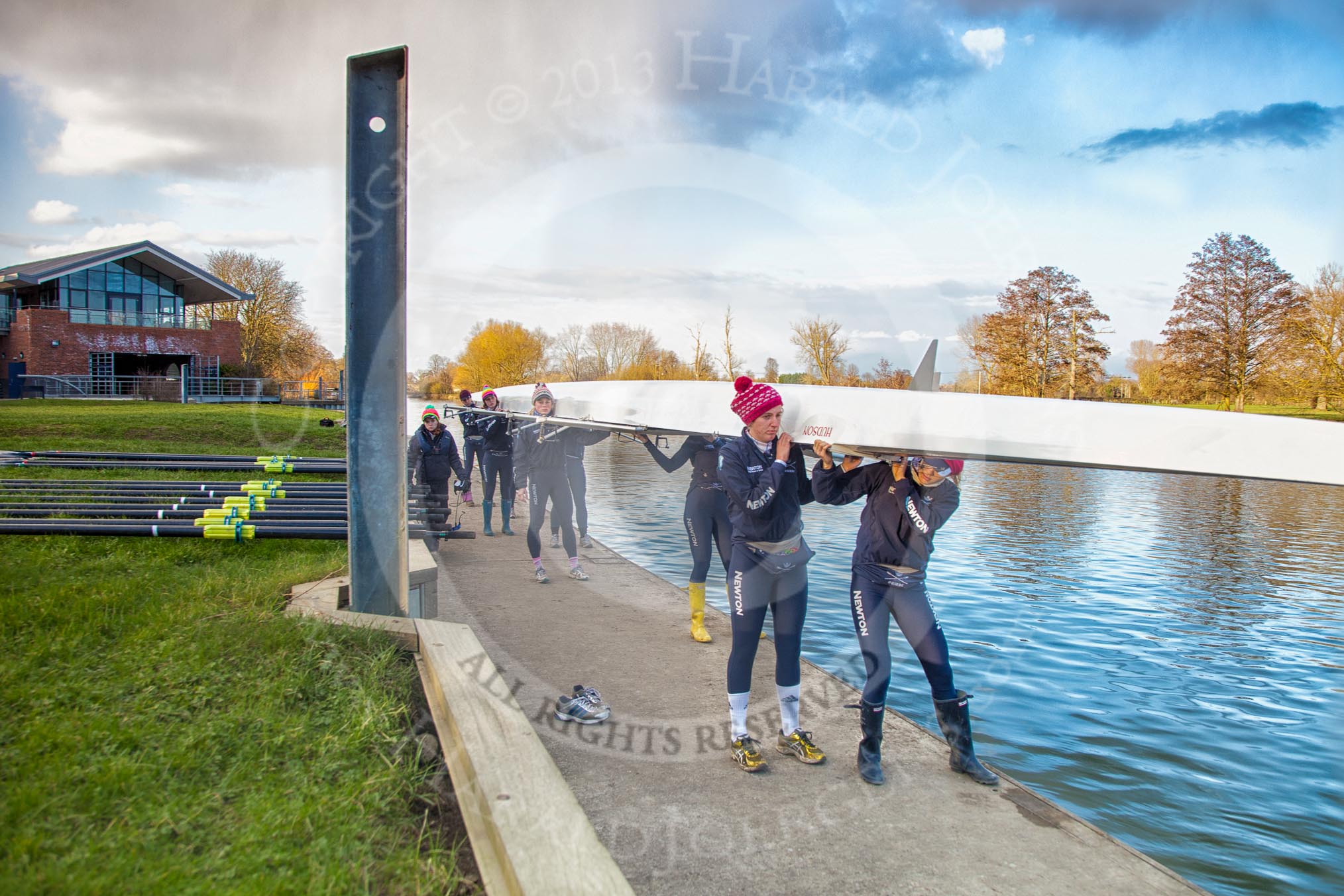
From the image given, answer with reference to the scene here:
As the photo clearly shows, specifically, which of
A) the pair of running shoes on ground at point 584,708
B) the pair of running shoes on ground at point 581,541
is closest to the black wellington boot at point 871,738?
the pair of running shoes on ground at point 584,708

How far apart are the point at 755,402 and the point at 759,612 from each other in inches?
45.5

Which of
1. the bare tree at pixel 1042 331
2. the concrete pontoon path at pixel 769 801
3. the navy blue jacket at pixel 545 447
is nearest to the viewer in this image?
the concrete pontoon path at pixel 769 801

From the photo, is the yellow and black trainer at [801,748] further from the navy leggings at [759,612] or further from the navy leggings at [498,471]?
the navy leggings at [498,471]

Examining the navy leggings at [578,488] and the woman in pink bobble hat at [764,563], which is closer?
the woman in pink bobble hat at [764,563]

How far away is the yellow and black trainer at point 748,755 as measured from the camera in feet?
13.1

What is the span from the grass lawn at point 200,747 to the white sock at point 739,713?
5.40 feet

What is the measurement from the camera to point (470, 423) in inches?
466

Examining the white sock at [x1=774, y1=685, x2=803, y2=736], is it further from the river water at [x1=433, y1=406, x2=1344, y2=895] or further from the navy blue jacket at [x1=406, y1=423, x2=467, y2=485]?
the navy blue jacket at [x1=406, y1=423, x2=467, y2=485]

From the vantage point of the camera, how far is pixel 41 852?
2.30 m

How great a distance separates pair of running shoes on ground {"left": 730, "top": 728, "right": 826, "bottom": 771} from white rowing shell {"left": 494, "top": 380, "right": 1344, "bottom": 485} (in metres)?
1.60

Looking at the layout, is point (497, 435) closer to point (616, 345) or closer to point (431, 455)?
point (431, 455)

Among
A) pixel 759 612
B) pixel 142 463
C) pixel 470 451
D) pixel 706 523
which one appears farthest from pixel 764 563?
pixel 142 463

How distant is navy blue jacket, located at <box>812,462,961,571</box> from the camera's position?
406 centimetres

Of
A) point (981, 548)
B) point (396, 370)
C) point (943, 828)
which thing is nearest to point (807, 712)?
point (943, 828)
